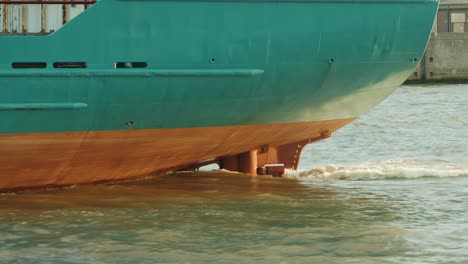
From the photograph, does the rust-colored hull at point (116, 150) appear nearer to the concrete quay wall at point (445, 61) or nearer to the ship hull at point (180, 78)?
the ship hull at point (180, 78)

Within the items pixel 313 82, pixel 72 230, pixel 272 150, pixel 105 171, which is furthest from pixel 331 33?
pixel 72 230

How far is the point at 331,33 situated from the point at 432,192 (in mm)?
1928

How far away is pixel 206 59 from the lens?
34.3ft

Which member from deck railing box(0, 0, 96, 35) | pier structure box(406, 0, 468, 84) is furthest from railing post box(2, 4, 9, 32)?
pier structure box(406, 0, 468, 84)

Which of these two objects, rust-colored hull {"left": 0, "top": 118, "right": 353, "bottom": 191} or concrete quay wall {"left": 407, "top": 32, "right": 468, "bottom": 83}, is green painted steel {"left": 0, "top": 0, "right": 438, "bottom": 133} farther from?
concrete quay wall {"left": 407, "top": 32, "right": 468, "bottom": 83}

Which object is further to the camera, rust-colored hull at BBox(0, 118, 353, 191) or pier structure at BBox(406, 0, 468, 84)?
pier structure at BBox(406, 0, 468, 84)

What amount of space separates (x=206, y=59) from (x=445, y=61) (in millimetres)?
39551

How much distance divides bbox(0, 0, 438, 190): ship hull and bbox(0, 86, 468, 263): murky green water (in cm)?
44

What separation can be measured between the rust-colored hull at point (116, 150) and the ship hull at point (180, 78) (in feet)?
0.04

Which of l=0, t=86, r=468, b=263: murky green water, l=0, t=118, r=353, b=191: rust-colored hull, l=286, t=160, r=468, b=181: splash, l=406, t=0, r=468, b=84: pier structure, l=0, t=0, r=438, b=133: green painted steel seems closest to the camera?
l=0, t=86, r=468, b=263: murky green water

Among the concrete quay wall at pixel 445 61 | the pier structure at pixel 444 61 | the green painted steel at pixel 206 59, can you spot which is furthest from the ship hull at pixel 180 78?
the concrete quay wall at pixel 445 61

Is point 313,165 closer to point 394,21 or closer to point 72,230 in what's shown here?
point 394,21

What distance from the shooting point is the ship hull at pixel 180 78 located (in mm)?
9961

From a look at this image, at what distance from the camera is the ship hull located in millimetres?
9961
